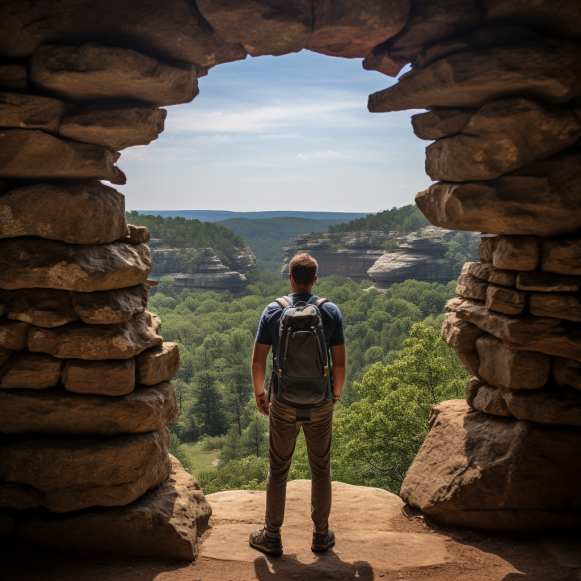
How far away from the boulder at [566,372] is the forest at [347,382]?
7.60 m

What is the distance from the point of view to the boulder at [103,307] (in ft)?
14.1

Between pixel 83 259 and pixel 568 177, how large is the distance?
4.36 metres

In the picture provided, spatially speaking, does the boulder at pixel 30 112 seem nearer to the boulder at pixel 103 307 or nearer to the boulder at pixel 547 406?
the boulder at pixel 103 307

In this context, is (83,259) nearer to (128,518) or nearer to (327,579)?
(128,518)

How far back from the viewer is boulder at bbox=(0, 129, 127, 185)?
13.9 feet

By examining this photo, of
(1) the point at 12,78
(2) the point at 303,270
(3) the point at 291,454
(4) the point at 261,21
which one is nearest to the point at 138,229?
(1) the point at 12,78

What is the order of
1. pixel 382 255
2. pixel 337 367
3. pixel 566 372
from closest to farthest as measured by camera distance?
1. pixel 337 367
2. pixel 566 372
3. pixel 382 255

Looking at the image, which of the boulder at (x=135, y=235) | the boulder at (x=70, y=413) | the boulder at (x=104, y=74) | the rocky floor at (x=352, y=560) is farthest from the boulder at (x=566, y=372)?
the boulder at (x=104, y=74)

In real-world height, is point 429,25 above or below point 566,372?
above

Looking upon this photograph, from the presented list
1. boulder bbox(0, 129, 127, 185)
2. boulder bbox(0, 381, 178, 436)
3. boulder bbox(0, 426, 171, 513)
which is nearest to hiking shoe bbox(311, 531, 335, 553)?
boulder bbox(0, 426, 171, 513)

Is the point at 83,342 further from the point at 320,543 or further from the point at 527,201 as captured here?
the point at 527,201

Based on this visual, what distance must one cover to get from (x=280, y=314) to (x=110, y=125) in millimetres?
2277

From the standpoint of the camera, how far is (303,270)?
13.6 feet

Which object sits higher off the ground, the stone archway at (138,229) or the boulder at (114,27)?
the boulder at (114,27)
